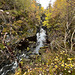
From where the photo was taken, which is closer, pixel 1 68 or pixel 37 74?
pixel 37 74

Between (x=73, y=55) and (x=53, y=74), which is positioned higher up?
(x=73, y=55)

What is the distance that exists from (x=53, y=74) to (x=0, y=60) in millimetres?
6977

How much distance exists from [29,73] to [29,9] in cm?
2157

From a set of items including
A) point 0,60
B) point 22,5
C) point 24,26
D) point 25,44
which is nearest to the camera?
point 0,60

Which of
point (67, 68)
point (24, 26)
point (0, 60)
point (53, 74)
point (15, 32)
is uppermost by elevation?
point (24, 26)

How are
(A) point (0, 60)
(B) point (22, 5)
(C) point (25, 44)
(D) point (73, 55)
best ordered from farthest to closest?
(B) point (22, 5)
(C) point (25, 44)
(A) point (0, 60)
(D) point (73, 55)

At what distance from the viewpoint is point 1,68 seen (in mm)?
6309

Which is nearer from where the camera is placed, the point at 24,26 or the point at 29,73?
the point at 29,73

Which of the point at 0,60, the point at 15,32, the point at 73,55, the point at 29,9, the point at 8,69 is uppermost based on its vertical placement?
the point at 29,9

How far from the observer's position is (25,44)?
36.8 ft

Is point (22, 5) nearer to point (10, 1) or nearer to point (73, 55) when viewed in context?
point (10, 1)

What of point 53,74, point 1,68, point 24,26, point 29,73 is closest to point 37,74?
point 29,73

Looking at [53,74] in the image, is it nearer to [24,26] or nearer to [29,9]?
[24,26]

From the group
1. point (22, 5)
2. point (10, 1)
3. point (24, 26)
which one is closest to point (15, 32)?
point (24, 26)
